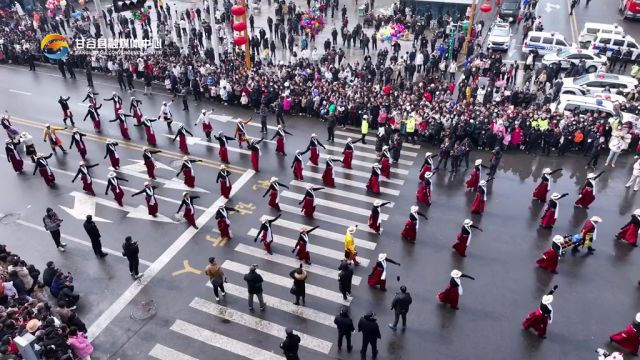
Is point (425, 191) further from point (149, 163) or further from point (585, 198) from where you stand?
point (149, 163)

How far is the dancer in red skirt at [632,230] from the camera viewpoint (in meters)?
16.0

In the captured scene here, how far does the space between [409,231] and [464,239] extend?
180 cm

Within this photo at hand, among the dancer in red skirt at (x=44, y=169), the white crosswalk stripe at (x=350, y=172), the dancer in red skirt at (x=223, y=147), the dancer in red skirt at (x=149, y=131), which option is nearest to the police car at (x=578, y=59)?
the white crosswalk stripe at (x=350, y=172)

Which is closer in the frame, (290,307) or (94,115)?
(290,307)

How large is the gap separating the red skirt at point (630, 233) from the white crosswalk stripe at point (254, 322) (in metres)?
10.6

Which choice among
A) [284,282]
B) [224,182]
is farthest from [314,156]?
[284,282]

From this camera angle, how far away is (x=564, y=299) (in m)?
14.5

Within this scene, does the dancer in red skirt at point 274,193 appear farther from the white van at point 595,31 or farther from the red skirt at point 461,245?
the white van at point 595,31

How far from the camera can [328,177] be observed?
65.0 feet

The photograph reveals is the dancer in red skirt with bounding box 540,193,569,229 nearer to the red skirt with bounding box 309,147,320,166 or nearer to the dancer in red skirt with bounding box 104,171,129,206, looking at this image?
the red skirt with bounding box 309,147,320,166

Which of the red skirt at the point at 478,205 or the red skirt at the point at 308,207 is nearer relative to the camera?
the red skirt at the point at 308,207

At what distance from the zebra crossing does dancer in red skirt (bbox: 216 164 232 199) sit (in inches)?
54.4

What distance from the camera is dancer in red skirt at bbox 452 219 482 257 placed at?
15469 millimetres

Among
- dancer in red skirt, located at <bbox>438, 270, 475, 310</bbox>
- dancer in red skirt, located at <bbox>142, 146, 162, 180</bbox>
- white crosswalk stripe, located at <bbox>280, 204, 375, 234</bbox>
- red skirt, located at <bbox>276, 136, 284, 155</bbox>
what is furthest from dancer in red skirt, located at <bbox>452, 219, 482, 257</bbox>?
dancer in red skirt, located at <bbox>142, 146, 162, 180</bbox>
